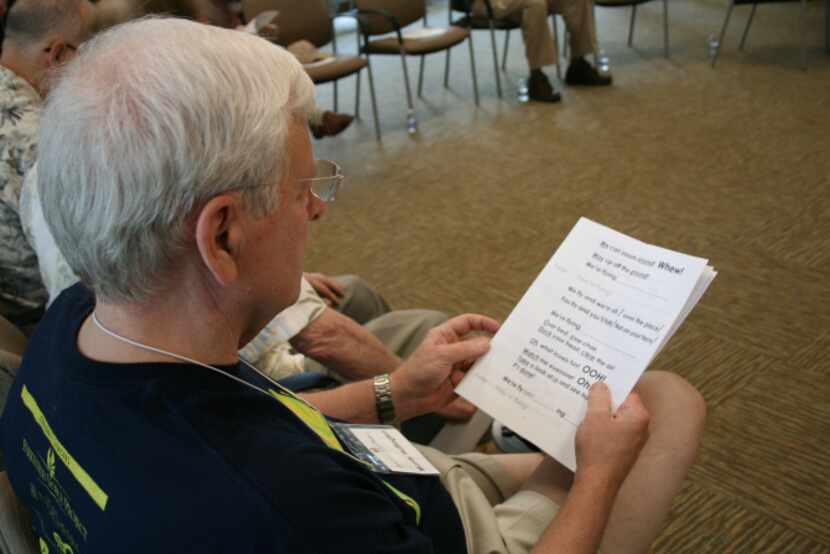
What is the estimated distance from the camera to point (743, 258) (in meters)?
2.93

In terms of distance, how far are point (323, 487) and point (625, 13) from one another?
22.5 ft

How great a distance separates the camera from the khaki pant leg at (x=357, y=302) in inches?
79.9

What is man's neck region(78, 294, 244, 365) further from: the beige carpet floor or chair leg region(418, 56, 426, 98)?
chair leg region(418, 56, 426, 98)

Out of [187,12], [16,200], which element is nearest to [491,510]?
[16,200]

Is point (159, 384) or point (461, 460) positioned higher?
point (159, 384)

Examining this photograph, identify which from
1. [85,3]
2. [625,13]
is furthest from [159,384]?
[625,13]

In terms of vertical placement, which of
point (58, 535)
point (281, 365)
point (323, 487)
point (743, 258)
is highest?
point (323, 487)

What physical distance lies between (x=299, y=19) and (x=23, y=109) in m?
2.84

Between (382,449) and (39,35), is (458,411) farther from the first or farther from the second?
(39,35)

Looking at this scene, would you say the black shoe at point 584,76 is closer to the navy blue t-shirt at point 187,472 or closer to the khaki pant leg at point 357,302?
the khaki pant leg at point 357,302

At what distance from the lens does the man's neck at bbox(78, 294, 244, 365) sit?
0.85m

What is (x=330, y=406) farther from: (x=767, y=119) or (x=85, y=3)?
(x=767, y=119)

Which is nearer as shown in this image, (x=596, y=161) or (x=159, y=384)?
(x=159, y=384)

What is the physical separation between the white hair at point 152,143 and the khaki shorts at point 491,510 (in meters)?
0.57
